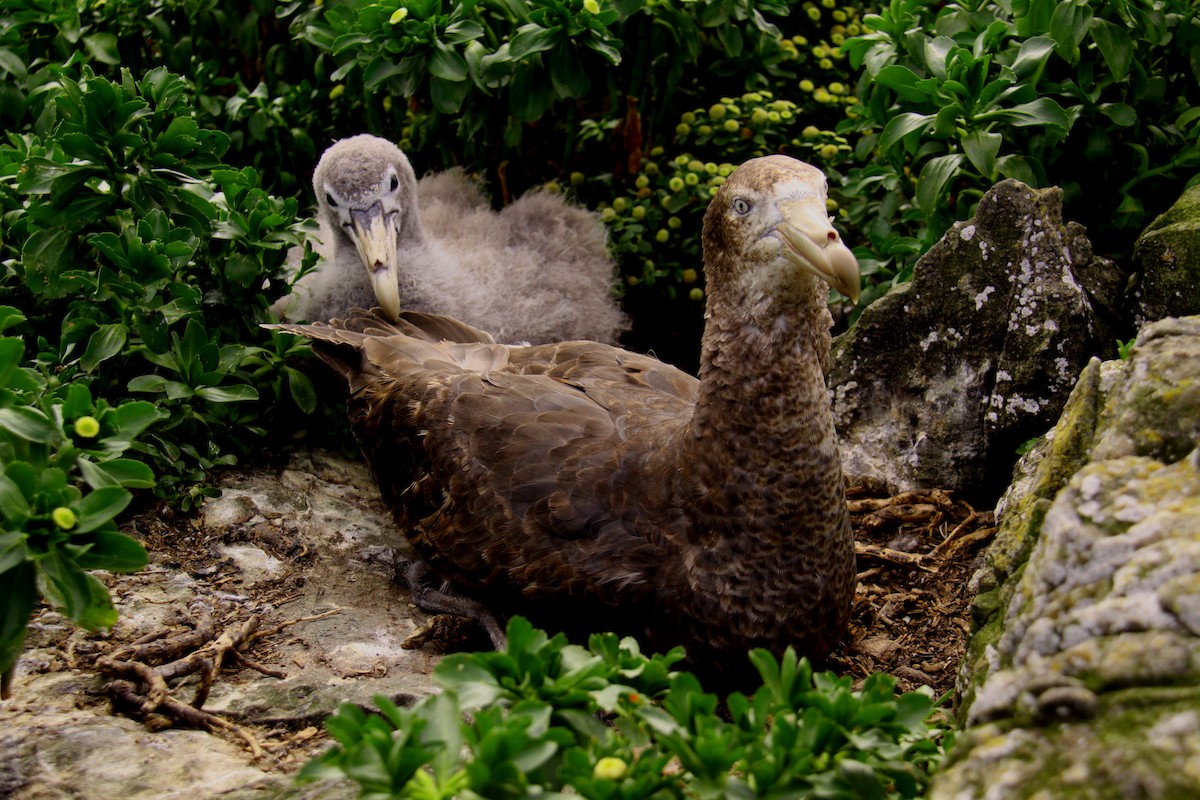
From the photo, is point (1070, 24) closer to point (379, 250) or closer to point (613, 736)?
point (379, 250)

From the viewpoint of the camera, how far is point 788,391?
282 cm

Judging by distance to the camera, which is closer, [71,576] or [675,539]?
[71,576]

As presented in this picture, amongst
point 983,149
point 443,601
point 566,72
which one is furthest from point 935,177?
point 443,601

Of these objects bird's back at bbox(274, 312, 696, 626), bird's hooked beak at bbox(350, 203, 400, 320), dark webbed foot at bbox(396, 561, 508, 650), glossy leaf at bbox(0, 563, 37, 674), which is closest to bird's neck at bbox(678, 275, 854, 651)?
bird's back at bbox(274, 312, 696, 626)

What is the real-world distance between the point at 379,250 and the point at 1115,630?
316cm

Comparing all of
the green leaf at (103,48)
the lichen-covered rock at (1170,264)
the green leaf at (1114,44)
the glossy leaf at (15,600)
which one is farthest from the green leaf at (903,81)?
the green leaf at (103,48)

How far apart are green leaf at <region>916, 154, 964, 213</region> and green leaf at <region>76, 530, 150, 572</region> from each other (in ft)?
8.29

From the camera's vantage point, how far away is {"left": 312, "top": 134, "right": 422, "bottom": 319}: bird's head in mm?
4305

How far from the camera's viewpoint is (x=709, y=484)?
2.89 metres

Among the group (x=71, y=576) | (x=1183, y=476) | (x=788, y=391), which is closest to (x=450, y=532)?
(x=788, y=391)

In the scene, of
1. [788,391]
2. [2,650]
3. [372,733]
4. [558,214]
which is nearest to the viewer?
[372,733]

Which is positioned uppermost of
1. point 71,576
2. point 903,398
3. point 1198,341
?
point 1198,341

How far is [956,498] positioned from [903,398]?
37 cm

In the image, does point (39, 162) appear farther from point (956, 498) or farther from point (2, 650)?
point (956, 498)
